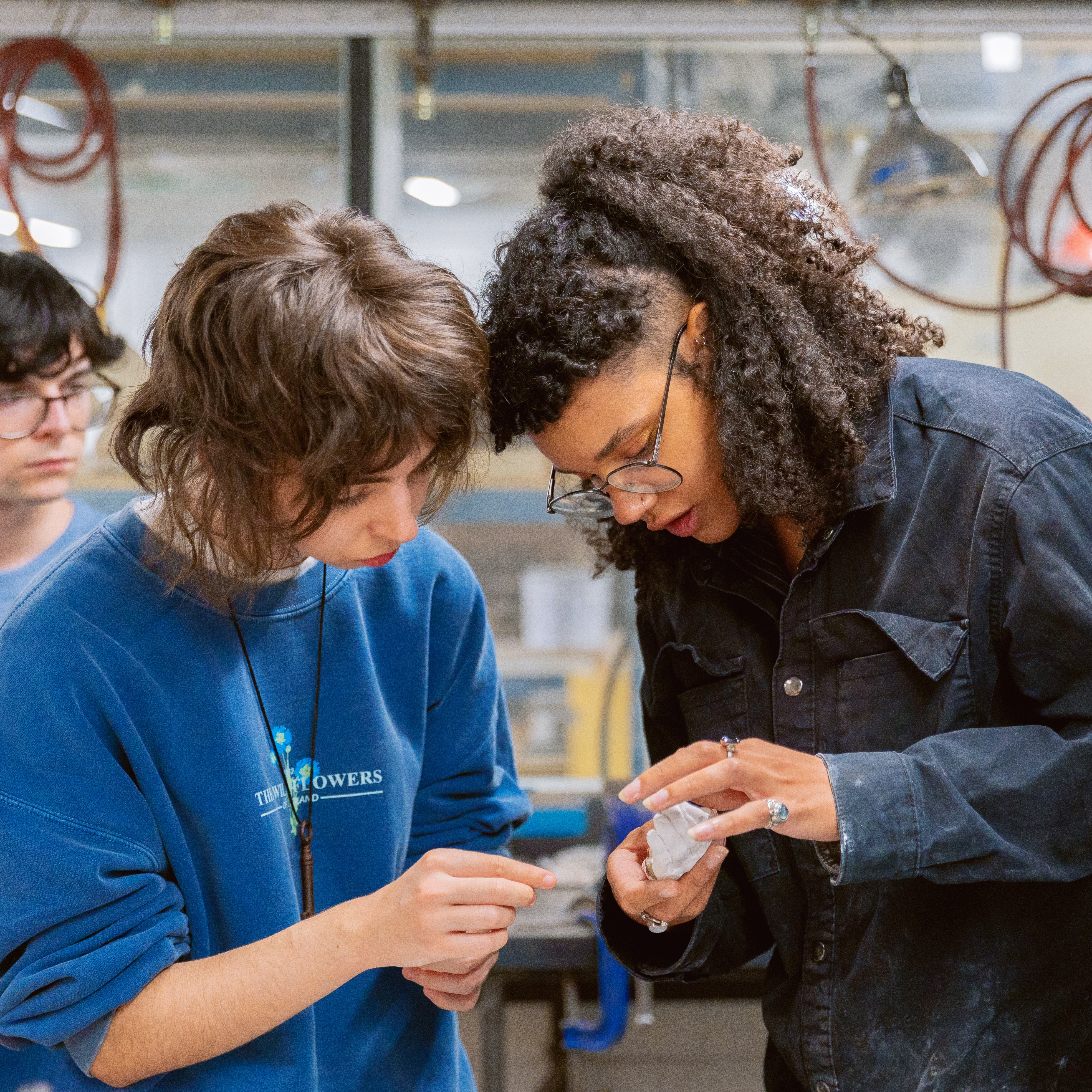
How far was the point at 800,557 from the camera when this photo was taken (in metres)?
1.30

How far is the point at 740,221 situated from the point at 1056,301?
2487 millimetres

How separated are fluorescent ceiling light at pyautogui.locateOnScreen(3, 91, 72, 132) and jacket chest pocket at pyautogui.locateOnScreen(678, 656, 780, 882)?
2.84 m

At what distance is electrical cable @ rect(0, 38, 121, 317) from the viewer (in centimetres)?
265

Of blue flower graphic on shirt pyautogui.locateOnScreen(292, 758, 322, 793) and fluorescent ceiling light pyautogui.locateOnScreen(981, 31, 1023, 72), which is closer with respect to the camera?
blue flower graphic on shirt pyautogui.locateOnScreen(292, 758, 322, 793)

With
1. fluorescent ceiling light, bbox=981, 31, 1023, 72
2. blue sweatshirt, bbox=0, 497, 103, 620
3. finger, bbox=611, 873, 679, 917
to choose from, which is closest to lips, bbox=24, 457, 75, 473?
blue sweatshirt, bbox=0, 497, 103, 620

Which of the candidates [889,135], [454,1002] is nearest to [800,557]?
[454,1002]

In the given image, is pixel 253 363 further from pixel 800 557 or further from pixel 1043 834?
pixel 1043 834

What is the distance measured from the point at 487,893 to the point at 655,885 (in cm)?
25

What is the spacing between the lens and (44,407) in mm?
2027

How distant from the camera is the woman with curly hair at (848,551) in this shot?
3.35 ft

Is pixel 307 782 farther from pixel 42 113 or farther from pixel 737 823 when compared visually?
pixel 42 113

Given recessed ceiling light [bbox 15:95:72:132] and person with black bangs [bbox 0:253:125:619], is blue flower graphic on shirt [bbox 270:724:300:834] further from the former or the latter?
recessed ceiling light [bbox 15:95:72:132]

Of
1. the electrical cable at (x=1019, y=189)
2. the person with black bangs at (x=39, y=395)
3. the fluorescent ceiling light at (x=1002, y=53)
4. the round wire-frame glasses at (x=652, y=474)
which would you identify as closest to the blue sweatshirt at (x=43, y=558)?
the person with black bangs at (x=39, y=395)

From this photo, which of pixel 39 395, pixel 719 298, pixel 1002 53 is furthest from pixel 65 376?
pixel 1002 53
